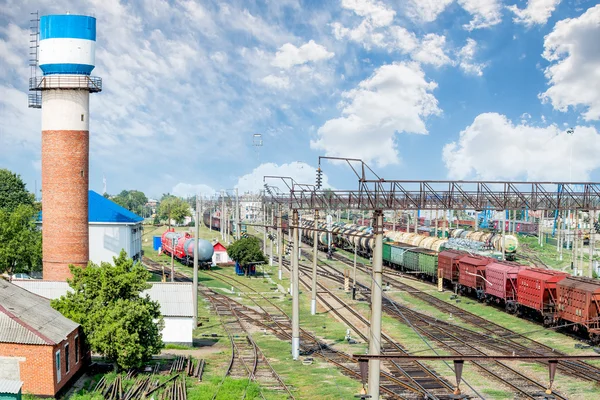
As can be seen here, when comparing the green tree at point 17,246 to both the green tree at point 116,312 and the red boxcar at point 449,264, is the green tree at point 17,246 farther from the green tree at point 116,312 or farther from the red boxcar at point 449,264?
the red boxcar at point 449,264

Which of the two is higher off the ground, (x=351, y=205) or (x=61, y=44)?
(x=61, y=44)

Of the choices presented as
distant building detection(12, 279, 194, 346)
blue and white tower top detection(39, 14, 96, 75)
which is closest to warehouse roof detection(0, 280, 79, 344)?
distant building detection(12, 279, 194, 346)

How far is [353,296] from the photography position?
52.0 meters

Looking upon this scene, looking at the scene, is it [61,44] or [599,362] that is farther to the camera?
[61,44]

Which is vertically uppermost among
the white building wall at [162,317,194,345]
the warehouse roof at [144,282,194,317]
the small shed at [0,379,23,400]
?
the warehouse roof at [144,282,194,317]

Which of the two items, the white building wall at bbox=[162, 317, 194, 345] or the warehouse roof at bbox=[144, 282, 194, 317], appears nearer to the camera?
the white building wall at bbox=[162, 317, 194, 345]

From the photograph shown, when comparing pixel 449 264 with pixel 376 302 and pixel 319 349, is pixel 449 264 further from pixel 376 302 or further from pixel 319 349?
pixel 376 302

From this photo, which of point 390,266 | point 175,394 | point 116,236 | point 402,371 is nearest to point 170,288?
point 175,394

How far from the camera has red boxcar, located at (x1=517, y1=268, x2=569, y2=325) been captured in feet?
127

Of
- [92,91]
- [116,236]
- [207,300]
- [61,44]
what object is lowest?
[207,300]

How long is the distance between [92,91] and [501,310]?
3551cm

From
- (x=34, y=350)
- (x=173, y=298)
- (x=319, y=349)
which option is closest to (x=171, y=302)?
(x=173, y=298)

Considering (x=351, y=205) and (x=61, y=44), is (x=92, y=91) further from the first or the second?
(x=351, y=205)

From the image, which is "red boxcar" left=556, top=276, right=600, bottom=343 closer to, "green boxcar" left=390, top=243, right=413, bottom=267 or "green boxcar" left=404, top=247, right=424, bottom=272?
"green boxcar" left=404, top=247, right=424, bottom=272
